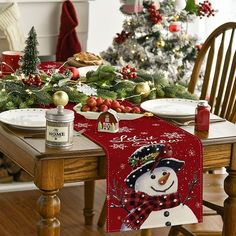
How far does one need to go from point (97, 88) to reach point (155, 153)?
77 centimetres

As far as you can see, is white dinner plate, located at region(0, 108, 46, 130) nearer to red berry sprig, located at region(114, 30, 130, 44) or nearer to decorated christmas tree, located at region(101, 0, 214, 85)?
decorated christmas tree, located at region(101, 0, 214, 85)

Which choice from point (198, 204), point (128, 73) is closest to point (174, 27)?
point (128, 73)

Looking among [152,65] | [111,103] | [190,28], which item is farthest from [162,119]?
[190,28]

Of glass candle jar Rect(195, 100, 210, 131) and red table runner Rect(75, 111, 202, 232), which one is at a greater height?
glass candle jar Rect(195, 100, 210, 131)

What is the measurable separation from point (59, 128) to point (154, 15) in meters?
2.94

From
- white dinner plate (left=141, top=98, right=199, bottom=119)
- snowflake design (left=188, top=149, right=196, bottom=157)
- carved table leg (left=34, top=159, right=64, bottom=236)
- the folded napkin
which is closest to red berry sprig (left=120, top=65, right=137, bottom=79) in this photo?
white dinner plate (left=141, top=98, right=199, bottom=119)

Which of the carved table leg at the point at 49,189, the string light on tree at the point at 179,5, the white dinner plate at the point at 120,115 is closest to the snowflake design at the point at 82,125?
the white dinner plate at the point at 120,115

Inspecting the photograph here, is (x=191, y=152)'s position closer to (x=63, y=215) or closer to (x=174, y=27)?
(x=63, y=215)

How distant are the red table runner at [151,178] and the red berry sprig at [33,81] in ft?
1.79

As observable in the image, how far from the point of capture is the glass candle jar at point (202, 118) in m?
2.83

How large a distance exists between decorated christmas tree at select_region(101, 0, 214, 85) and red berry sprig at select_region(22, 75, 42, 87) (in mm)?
2175

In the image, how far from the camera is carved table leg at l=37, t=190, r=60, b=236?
8.39 ft

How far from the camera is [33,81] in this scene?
323cm

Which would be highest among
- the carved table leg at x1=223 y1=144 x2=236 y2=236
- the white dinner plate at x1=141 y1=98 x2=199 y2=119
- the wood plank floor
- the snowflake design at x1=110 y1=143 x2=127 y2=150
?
the white dinner plate at x1=141 y1=98 x2=199 y2=119
